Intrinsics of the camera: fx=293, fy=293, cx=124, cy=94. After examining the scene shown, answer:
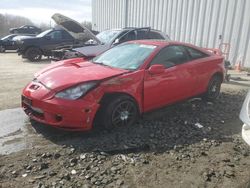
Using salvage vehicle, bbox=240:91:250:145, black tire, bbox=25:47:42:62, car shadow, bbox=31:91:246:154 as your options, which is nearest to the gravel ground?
car shadow, bbox=31:91:246:154

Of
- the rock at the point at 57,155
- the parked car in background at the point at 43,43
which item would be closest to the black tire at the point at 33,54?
the parked car in background at the point at 43,43

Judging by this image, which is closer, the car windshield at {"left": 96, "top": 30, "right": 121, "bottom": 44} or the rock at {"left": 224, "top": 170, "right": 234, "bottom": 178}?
the rock at {"left": 224, "top": 170, "right": 234, "bottom": 178}

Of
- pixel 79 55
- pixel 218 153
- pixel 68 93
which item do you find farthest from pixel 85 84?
pixel 79 55

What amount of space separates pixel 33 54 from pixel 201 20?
8028 millimetres

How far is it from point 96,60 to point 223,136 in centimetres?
264

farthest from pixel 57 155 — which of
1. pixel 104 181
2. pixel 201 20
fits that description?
pixel 201 20

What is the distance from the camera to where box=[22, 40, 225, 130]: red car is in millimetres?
4176

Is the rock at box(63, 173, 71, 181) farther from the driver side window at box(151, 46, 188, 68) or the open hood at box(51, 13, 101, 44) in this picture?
the open hood at box(51, 13, 101, 44)

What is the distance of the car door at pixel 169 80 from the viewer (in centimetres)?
490

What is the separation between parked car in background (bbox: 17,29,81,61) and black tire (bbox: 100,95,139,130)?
1016 cm

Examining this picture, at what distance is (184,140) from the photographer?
4.38 metres

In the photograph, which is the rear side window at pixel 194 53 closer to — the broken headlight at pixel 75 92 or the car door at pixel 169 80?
the car door at pixel 169 80

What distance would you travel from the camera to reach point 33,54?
46.9ft

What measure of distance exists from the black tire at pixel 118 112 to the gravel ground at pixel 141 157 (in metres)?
0.12
